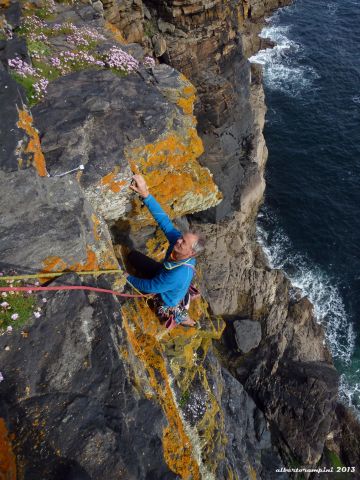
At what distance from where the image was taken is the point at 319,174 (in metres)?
37.3

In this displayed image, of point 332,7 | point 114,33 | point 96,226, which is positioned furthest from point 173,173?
point 332,7

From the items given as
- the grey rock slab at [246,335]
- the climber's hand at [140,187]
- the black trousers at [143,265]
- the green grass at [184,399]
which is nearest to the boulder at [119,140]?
the climber's hand at [140,187]

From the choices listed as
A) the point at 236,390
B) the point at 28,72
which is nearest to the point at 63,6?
the point at 28,72

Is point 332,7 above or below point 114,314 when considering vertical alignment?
above

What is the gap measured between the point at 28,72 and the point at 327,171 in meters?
33.7

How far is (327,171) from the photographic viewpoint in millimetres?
37406

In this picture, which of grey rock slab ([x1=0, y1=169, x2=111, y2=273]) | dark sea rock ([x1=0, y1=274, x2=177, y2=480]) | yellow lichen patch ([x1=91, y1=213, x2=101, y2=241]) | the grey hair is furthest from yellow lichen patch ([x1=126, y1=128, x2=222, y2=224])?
dark sea rock ([x1=0, y1=274, x2=177, y2=480])

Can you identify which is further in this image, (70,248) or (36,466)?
(70,248)

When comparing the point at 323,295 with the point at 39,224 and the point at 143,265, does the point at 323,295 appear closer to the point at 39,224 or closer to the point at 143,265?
the point at 143,265

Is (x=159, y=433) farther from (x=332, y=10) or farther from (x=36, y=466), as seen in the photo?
(x=332, y=10)

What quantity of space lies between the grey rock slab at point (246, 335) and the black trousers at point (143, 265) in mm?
13867

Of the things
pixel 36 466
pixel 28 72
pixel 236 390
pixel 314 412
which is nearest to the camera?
pixel 36 466

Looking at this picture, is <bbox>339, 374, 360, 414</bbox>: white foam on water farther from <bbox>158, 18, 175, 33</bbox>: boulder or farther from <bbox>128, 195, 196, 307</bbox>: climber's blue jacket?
<bbox>158, 18, 175, 33</bbox>: boulder

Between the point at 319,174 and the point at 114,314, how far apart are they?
1375 inches
